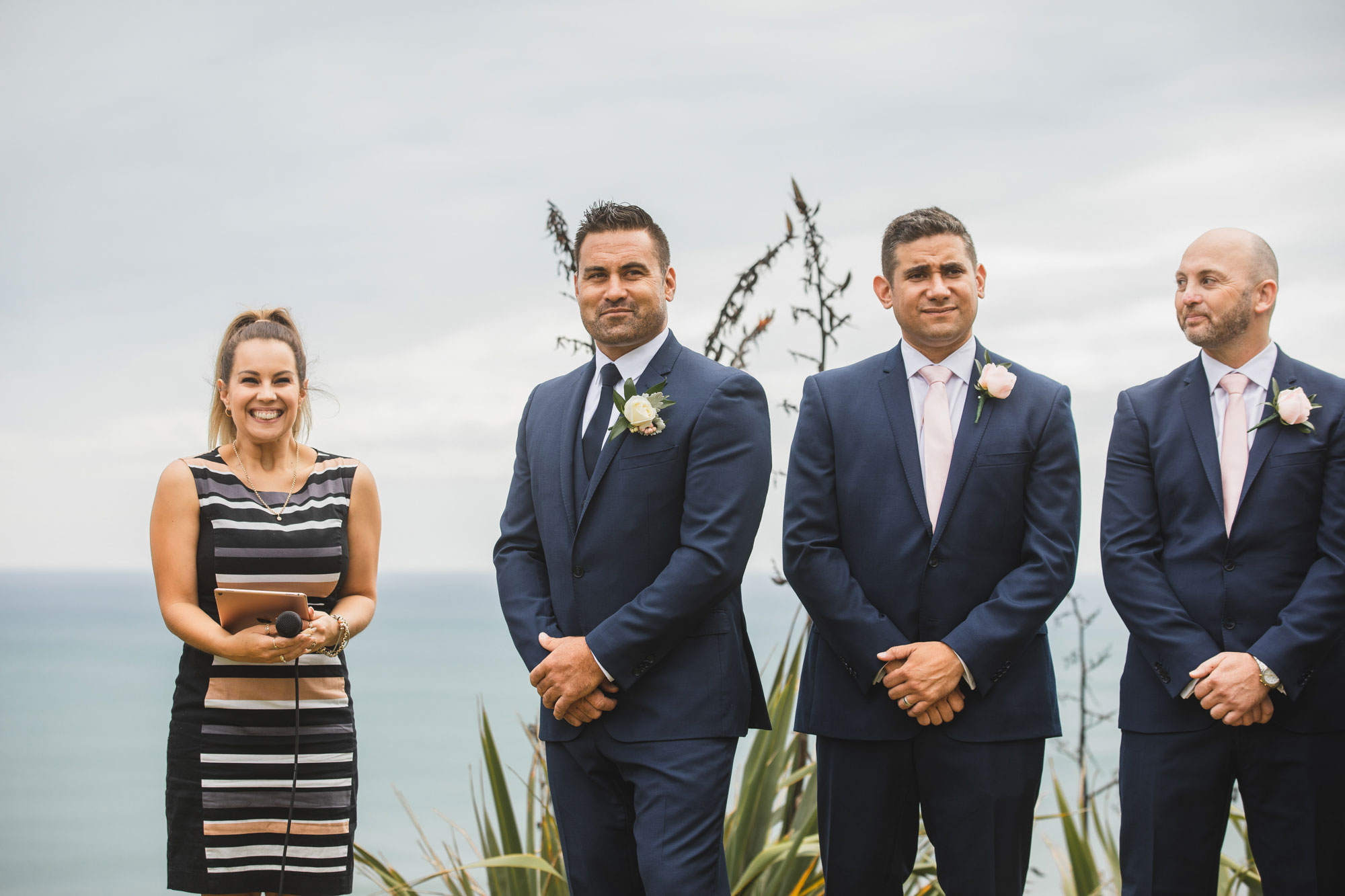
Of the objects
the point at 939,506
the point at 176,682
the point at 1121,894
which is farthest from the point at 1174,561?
the point at 176,682

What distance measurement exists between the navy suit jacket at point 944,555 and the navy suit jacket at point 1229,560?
0.80ft

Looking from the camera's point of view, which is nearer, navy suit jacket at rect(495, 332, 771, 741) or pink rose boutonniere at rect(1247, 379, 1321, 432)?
navy suit jacket at rect(495, 332, 771, 741)

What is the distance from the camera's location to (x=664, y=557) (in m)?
2.62

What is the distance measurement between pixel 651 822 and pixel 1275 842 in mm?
1508

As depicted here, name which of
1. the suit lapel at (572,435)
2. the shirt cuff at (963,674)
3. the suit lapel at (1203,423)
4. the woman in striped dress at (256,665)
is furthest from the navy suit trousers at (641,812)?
the suit lapel at (1203,423)

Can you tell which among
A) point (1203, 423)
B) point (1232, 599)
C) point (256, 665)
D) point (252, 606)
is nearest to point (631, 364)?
point (252, 606)

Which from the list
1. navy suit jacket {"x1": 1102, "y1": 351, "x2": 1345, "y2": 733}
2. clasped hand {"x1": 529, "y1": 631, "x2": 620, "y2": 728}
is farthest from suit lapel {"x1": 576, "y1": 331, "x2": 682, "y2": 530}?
navy suit jacket {"x1": 1102, "y1": 351, "x2": 1345, "y2": 733}

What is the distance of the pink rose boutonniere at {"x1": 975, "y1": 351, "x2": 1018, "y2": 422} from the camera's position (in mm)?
2646

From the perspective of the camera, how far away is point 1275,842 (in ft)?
8.77

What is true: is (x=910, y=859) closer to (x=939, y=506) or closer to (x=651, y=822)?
(x=651, y=822)

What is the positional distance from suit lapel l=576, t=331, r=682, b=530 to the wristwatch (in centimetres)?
149

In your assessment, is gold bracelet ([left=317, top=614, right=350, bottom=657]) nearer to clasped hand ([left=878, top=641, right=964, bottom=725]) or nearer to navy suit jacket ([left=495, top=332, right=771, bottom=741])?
navy suit jacket ([left=495, top=332, right=771, bottom=741])

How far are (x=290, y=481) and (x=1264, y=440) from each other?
2.48 meters

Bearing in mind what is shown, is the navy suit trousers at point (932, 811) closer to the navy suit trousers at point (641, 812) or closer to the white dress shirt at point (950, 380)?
the navy suit trousers at point (641, 812)
